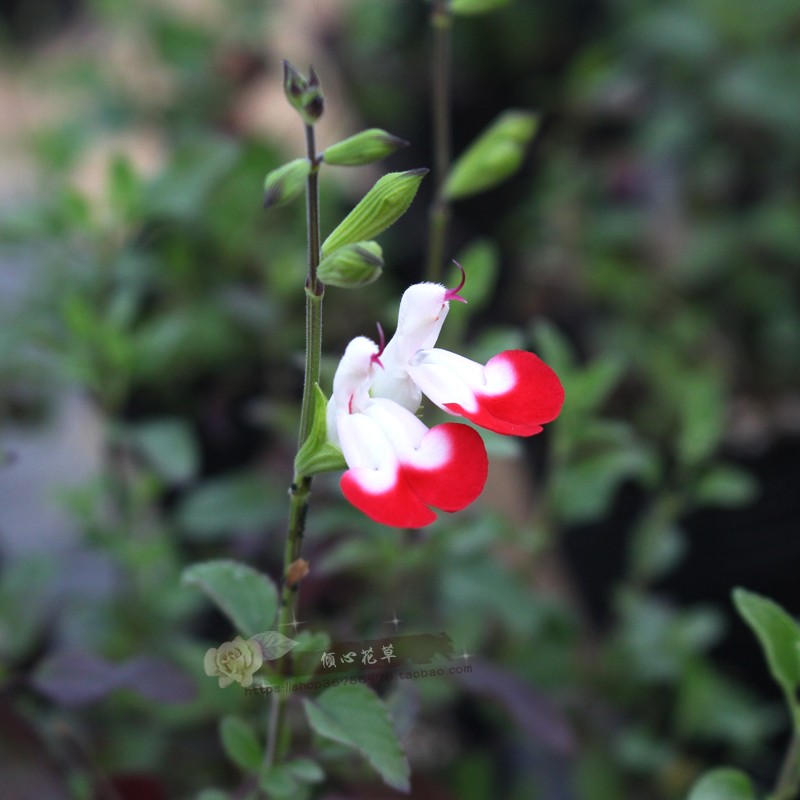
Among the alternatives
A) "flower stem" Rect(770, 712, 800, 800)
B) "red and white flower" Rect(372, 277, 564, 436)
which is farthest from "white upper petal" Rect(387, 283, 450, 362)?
"flower stem" Rect(770, 712, 800, 800)

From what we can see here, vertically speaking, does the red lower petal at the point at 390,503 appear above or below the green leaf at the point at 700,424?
above

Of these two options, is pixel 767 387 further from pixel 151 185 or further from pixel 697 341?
pixel 151 185

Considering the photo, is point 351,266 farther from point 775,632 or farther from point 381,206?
point 775,632

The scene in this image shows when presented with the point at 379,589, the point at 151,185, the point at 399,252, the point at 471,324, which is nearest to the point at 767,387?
the point at 471,324

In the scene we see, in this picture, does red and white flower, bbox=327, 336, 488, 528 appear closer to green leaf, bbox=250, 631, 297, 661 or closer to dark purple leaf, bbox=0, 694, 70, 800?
green leaf, bbox=250, 631, 297, 661

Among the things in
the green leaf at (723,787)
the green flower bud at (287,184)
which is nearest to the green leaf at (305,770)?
the green leaf at (723,787)

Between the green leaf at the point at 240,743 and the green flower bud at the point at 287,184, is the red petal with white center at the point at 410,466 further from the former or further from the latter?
the green leaf at the point at 240,743

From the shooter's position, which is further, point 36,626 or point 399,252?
point 399,252

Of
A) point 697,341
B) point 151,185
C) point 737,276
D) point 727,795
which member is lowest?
point 697,341
